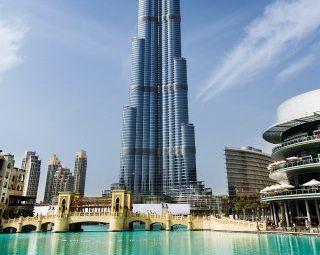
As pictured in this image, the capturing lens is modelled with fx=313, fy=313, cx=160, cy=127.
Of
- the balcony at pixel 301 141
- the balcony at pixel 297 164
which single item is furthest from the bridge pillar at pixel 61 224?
the balcony at pixel 301 141

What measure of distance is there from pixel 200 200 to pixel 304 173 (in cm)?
11612

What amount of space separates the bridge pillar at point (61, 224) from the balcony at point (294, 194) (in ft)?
171

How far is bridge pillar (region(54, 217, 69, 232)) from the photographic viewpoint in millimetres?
80812

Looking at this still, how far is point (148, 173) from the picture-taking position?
192 metres

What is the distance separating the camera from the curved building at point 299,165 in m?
49.7

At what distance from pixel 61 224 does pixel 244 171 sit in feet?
389

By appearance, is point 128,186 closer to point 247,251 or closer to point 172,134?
point 172,134

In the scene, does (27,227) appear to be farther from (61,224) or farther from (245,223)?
(245,223)

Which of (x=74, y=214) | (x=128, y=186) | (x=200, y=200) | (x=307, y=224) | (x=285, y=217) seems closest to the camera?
(x=307, y=224)

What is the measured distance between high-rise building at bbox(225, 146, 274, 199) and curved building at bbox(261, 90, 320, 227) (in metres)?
111

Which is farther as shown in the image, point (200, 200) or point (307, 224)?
point (200, 200)

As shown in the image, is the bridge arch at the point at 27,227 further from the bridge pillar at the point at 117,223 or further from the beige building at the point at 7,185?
the bridge pillar at the point at 117,223

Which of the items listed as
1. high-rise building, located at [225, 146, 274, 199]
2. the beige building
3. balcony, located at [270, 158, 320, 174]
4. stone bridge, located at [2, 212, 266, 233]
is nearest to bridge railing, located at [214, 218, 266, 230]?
balcony, located at [270, 158, 320, 174]

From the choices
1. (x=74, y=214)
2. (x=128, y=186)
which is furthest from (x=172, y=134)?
(x=74, y=214)
